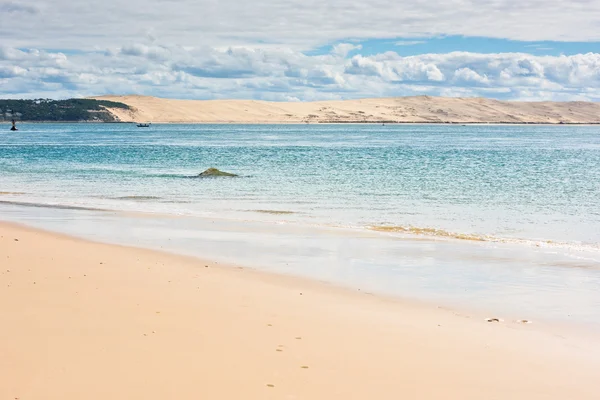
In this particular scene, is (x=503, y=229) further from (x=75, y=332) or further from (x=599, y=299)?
(x=75, y=332)

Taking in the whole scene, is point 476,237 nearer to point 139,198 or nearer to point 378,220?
point 378,220

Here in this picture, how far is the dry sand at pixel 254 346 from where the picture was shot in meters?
6.36

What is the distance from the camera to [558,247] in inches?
634

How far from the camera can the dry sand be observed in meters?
6.36

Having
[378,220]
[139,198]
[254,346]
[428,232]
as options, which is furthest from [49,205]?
[254,346]

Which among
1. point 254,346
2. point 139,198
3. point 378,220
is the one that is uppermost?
point 254,346

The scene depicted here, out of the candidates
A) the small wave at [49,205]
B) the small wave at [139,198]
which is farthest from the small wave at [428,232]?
the small wave at [139,198]

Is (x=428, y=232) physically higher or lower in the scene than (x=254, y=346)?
lower

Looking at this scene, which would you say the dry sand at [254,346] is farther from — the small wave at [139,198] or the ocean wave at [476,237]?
the small wave at [139,198]

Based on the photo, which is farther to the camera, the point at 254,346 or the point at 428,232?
the point at 428,232

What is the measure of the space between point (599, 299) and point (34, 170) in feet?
131

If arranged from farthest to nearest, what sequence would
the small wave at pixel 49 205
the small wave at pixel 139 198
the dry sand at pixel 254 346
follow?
the small wave at pixel 139 198 → the small wave at pixel 49 205 → the dry sand at pixel 254 346

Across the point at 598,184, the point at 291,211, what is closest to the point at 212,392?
the point at 291,211

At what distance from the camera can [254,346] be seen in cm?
750
